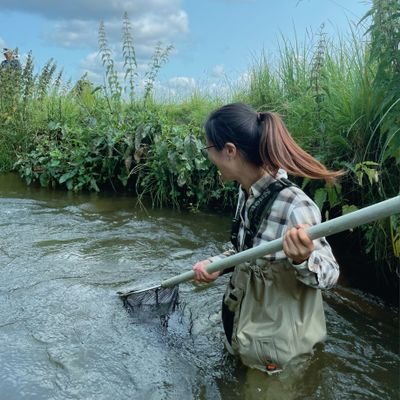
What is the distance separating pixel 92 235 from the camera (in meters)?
5.06

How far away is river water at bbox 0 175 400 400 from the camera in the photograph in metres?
2.58

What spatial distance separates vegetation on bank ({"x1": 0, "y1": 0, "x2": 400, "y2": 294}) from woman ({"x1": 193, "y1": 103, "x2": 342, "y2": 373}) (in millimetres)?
1016

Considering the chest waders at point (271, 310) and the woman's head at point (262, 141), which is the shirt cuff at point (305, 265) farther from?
the woman's head at point (262, 141)

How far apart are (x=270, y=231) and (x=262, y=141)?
404 mm

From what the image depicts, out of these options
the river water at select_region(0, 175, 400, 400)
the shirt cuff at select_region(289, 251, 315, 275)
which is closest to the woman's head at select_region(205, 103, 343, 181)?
the shirt cuff at select_region(289, 251, 315, 275)

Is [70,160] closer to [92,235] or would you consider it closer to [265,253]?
[92,235]

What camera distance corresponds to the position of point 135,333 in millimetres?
3197

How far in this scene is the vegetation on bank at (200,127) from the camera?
3516 millimetres

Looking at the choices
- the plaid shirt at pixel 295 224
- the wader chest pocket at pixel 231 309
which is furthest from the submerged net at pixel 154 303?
the plaid shirt at pixel 295 224

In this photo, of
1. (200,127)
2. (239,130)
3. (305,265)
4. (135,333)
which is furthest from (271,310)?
(200,127)

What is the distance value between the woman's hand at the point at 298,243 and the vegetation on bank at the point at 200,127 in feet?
4.42

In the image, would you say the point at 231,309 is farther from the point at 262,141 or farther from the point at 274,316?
the point at 262,141

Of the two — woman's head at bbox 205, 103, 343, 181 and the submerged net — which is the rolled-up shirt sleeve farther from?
the submerged net

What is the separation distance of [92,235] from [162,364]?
2449 mm
